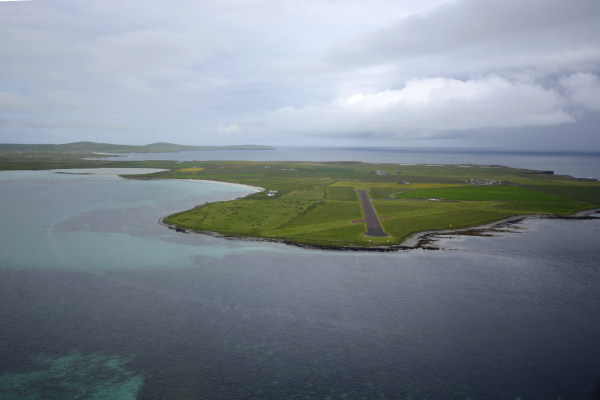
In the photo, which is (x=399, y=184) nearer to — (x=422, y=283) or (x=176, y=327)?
(x=422, y=283)

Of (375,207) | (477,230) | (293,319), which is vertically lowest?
(293,319)

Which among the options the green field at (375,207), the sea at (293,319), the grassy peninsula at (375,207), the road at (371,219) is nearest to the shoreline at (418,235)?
the grassy peninsula at (375,207)

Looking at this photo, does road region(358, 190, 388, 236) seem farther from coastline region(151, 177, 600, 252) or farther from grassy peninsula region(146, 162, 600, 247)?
coastline region(151, 177, 600, 252)

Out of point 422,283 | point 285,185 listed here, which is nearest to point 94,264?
point 422,283

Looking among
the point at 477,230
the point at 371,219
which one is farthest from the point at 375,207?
Answer: the point at 477,230

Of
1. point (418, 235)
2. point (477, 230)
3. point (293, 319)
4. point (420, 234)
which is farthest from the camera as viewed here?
point (477, 230)

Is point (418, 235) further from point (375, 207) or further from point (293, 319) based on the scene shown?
point (293, 319)

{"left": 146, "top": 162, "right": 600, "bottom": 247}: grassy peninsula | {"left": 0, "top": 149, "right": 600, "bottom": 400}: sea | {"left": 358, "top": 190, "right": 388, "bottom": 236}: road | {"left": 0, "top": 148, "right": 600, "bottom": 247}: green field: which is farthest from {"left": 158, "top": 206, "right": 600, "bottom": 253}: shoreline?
{"left": 358, "top": 190, "right": 388, "bottom": 236}: road

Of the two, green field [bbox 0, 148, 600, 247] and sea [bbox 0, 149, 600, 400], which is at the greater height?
green field [bbox 0, 148, 600, 247]
